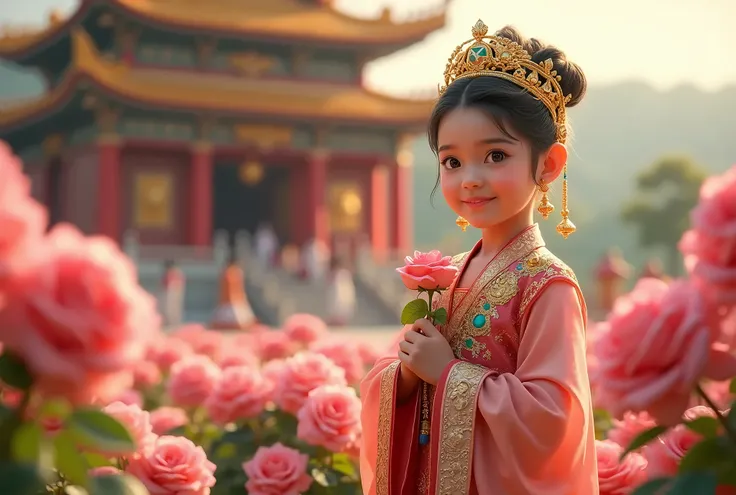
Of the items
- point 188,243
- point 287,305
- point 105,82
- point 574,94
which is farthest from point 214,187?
point 574,94

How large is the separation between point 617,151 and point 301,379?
82602 millimetres

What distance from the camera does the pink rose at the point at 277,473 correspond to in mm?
2520

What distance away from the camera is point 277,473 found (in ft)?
8.30

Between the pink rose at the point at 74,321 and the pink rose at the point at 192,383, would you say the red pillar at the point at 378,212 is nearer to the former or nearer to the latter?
the pink rose at the point at 192,383

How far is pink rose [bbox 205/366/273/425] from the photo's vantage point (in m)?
2.97

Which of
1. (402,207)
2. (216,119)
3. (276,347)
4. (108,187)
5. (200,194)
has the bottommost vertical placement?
(402,207)

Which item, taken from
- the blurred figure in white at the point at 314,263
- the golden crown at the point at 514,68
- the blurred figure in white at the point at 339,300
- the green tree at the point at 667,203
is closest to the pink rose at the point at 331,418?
the golden crown at the point at 514,68

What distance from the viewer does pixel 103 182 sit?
17828mm

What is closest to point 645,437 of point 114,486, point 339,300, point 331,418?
point 114,486

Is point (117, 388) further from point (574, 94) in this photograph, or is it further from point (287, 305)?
point (287, 305)

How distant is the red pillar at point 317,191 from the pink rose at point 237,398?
1662 cm

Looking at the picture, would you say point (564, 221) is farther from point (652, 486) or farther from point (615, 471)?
point (652, 486)

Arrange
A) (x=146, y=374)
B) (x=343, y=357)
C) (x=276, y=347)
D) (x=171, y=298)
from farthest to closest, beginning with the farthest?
(x=171, y=298)
(x=276, y=347)
(x=146, y=374)
(x=343, y=357)

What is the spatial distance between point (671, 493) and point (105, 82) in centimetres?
1674
